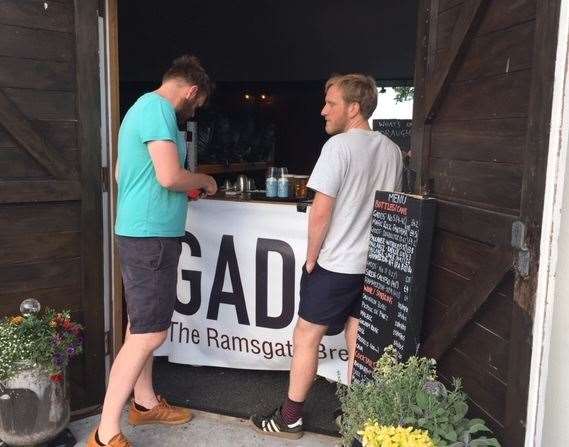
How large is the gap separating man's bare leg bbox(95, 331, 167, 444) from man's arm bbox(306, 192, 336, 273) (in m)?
0.81

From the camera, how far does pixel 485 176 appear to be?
6.61ft

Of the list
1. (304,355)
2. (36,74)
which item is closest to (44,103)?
(36,74)

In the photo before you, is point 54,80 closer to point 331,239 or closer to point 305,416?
point 331,239

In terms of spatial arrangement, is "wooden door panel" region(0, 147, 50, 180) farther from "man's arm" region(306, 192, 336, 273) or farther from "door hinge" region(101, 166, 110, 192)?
"man's arm" region(306, 192, 336, 273)

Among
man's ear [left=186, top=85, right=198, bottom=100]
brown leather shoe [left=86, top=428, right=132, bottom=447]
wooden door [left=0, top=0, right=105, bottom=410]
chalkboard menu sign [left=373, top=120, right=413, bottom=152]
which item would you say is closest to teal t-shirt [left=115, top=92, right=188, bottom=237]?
man's ear [left=186, top=85, right=198, bottom=100]

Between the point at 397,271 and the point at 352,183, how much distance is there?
0.44 meters

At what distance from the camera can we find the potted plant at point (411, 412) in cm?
175

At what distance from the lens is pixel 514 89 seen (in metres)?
1.85

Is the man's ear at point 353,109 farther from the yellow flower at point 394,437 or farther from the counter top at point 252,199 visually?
the yellow flower at point 394,437

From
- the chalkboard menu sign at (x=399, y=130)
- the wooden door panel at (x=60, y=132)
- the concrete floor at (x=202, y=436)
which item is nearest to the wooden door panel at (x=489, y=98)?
the concrete floor at (x=202, y=436)

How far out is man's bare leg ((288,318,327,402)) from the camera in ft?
8.67

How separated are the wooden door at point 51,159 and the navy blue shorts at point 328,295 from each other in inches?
44.5

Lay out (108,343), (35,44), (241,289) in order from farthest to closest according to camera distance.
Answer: (241,289), (108,343), (35,44)

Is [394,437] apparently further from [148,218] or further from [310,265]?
[148,218]
